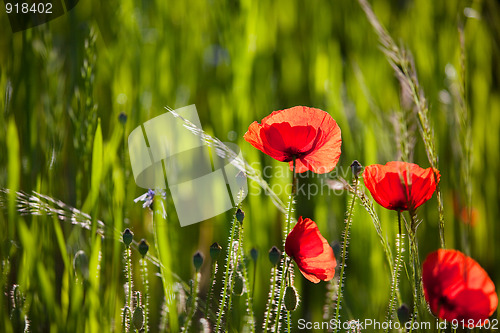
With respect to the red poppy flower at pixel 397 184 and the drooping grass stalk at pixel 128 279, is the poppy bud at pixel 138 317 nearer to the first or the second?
the drooping grass stalk at pixel 128 279

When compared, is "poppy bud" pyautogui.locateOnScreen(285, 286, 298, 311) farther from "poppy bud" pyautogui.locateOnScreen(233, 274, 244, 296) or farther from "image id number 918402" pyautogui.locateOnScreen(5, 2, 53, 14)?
"image id number 918402" pyautogui.locateOnScreen(5, 2, 53, 14)

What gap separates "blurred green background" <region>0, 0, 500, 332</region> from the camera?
0.74 m

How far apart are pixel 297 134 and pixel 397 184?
0.12 meters

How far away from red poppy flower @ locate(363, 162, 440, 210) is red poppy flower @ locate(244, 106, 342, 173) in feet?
0.20

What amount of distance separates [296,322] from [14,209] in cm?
50

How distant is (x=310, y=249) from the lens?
0.55 meters
